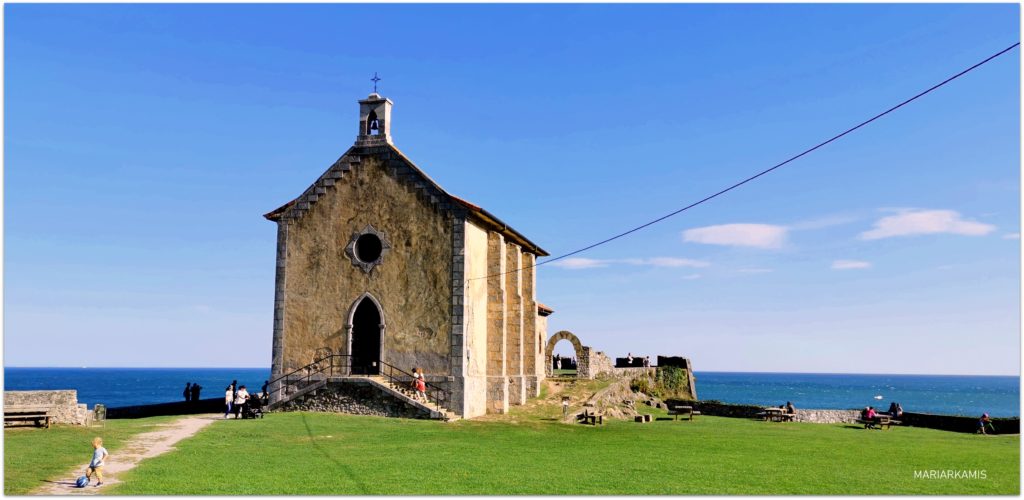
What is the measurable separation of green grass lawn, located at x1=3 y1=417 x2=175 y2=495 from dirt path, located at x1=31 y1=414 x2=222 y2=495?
10.1 inches

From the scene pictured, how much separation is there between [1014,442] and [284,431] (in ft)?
75.4

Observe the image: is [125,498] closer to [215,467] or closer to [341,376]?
[215,467]

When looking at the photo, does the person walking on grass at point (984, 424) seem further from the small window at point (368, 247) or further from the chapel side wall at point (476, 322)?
the small window at point (368, 247)

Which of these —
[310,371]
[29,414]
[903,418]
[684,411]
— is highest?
[310,371]

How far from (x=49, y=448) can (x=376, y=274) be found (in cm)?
1307

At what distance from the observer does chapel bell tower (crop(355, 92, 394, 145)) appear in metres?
30.3

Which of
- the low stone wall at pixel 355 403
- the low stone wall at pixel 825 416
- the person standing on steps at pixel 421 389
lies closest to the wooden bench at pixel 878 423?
the low stone wall at pixel 825 416

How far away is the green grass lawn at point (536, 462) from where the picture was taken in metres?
14.1

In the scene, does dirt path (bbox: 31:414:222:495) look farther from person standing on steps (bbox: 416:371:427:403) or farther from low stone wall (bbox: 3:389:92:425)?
person standing on steps (bbox: 416:371:427:403)

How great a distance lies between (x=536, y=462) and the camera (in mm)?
17047

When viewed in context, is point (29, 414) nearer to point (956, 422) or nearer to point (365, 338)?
point (365, 338)

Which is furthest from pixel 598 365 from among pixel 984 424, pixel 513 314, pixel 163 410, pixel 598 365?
pixel 163 410

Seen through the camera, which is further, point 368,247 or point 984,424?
point 984,424

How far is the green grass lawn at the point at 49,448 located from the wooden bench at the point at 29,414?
0.26 meters
